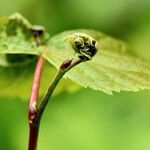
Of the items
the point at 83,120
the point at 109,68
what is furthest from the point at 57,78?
the point at 83,120

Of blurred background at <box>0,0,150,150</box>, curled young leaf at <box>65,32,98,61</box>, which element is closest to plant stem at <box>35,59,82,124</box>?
curled young leaf at <box>65,32,98,61</box>

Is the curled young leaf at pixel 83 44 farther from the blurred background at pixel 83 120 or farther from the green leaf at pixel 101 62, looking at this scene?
the blurred background at pixel 83 120

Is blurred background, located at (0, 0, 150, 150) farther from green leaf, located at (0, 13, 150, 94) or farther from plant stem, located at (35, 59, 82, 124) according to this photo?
plant stem, located at (35, 59, 82, 124)

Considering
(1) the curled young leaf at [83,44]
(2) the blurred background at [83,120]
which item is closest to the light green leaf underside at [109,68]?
(1) the curled young leaf at [83,44]

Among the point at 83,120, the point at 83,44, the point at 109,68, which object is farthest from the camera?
the point at 83,120

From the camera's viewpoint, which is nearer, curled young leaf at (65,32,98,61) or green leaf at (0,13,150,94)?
curled young leaf at (65,32,98,61)

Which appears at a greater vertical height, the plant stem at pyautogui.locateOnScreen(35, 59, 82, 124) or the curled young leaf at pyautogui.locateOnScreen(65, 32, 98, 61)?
the curled young leaf at pyautogui.locateOnScreen(65, 32, 98, 61)

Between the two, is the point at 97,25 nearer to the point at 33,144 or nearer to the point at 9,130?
the point at 9,130

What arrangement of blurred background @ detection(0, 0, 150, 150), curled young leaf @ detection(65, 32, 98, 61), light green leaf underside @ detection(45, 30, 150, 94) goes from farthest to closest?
blurred background @ detection(0, 0, 150, 150) < light green leaf underside @ detection(45, 30, 150, 94) < curled young leaf @ detection(65, 32, 98, 61)

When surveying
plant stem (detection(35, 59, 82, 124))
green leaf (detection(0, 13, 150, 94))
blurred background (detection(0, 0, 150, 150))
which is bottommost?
blurred background (detection(0, 0, 150, 150))

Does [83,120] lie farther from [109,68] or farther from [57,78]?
[57,78]
